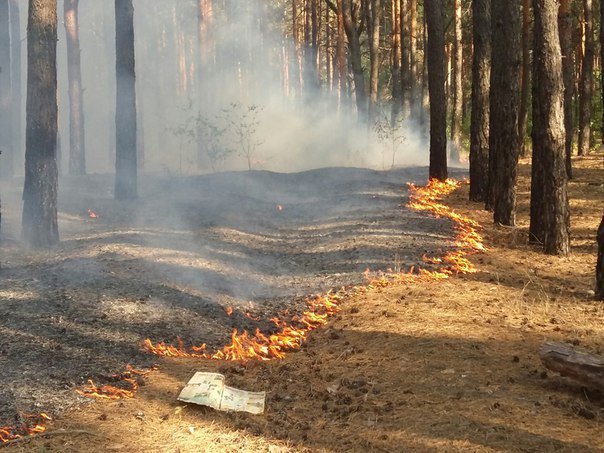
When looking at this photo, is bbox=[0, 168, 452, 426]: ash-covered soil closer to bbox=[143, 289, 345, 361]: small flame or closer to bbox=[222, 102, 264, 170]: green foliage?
bbox=[143, 289, 345, 361]: small flame

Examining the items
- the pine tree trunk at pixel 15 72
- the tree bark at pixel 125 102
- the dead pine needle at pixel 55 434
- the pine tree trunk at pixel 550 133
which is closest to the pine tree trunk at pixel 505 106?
the pine tree trunk at pixel 550 133

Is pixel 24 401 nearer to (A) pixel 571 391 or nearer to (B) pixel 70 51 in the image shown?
(A) pixel 571 391

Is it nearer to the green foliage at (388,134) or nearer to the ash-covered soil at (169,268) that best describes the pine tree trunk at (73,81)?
the ash-covered soil at (169,268)

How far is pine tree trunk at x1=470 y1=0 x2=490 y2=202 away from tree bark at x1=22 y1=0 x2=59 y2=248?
363 inches

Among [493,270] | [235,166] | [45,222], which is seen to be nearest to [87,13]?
[235,166]

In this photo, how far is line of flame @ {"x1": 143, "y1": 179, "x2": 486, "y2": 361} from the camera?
20.5ft

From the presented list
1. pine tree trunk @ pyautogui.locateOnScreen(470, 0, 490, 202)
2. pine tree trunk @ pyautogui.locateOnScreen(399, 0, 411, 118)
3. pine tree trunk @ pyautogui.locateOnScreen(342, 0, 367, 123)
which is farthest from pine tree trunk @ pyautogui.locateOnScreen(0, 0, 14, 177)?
pine tree trunk @ pyautogui.locateOnScreen(470, 0, 490, 202)

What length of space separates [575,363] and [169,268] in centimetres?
589

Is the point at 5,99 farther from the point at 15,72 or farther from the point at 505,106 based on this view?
the point at 505,106

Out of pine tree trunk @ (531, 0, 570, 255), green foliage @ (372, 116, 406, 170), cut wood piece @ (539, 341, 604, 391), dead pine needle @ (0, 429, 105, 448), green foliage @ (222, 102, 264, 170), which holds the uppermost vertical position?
green foliage @ (222, 102, 264, 170)

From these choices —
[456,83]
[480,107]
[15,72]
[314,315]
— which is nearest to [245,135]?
[15,72]

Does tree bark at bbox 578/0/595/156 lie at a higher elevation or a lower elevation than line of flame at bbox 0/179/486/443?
higher

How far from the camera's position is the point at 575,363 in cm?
461

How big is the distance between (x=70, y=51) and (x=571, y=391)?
25843 mm
